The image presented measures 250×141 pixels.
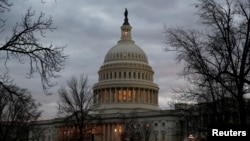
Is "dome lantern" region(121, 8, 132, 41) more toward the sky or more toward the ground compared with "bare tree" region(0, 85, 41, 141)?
more toward the sky

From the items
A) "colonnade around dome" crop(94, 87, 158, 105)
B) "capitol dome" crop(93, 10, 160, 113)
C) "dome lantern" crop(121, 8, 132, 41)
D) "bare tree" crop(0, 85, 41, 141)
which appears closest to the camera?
"bare tree" crop(0, 85, 41, 141)

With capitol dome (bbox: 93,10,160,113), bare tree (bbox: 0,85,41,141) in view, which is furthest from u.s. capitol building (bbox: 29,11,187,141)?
bare tree (bbox: 0,85,41,141)

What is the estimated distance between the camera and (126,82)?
170 metres

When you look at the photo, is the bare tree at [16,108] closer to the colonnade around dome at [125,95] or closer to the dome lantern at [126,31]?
the colonnade around dome at [125,95]

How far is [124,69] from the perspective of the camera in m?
175

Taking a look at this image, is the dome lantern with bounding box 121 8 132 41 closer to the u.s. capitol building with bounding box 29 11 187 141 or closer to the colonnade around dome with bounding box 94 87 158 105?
the u.s. capitol building with bounding box 29 11 187 141

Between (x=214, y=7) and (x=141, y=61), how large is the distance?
513 feet

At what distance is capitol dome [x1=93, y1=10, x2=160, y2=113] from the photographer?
167 meters

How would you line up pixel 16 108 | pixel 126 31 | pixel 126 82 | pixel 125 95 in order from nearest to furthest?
pixel 16 108
pixel 126 82
pixel 125 95
pixel 126 31

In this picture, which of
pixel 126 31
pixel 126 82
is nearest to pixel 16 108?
pixel 126 82

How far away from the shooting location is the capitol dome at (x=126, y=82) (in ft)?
548

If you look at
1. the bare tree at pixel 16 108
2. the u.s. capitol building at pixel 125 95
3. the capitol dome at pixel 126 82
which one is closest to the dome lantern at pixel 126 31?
the u.s. capitol building at pixel 125 95

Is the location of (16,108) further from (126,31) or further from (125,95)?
(126,31)

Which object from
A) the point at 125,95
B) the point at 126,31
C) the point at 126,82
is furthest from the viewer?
the point at 126,31
